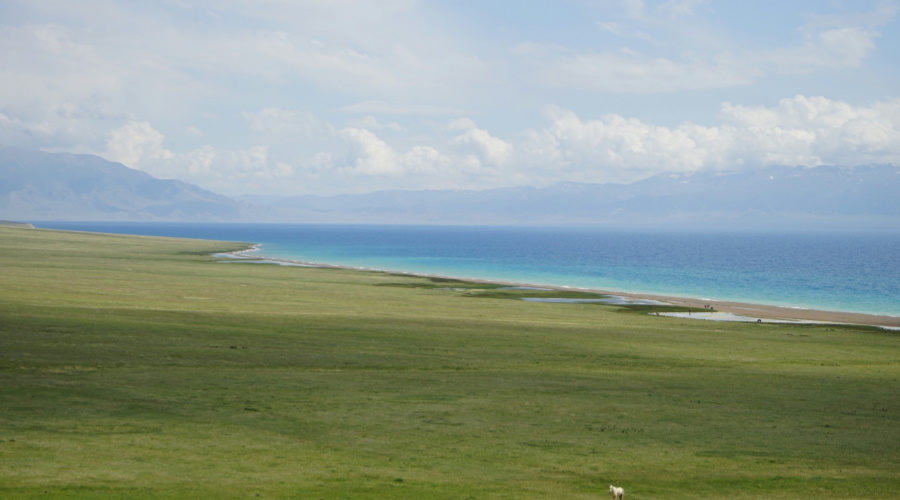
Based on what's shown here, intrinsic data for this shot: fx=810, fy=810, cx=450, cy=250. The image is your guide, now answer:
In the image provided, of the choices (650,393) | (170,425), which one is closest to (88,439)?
(170,425)

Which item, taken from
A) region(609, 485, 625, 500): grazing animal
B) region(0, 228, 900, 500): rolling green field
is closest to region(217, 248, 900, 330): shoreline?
region(0, 228, 900, 500): rolling green field

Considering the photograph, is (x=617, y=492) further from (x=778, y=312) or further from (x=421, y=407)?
(x=778, y=312)

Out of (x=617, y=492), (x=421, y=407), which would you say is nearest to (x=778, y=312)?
(x=421, y=407)

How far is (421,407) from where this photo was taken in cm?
3123

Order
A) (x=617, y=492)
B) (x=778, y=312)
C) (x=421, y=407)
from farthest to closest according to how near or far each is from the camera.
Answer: (x=778, y=312)
(x=421, y=407)
(x=617, y=492)

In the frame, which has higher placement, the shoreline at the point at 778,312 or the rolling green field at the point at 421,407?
the shoreline at the point at 778,312

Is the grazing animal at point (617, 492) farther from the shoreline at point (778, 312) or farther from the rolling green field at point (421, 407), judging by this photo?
the shoreline at point (778, 312)

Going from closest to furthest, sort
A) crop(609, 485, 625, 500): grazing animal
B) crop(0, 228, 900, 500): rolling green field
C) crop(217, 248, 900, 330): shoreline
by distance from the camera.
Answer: crop(609, 485, 625, 500): grazing animal → crop(0, 228, 900, 500): rolling green field → crop(217, 248, 900, 330): shoreline

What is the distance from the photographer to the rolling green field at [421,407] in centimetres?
2238

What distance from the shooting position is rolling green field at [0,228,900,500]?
22.4 meters

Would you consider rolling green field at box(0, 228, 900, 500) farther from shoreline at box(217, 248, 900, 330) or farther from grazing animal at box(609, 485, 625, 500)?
shoreline at box(217, 248, 900, 330)

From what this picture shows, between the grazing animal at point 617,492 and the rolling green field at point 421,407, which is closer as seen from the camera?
the grazing animal at point 617,492

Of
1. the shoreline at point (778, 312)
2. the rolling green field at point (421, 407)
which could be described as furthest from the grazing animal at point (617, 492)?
the shoreline at point (778, 312)

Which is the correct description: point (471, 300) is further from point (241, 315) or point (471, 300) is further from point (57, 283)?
point (57, 283)
